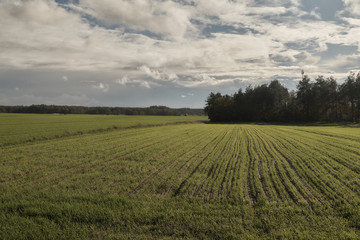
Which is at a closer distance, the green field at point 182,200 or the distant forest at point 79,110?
the green field at point 182,200

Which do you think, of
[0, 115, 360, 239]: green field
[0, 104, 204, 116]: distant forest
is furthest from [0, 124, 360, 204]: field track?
[0, 104, 204, 116]: distant forest

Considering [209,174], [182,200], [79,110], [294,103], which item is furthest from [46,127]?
[79,110]

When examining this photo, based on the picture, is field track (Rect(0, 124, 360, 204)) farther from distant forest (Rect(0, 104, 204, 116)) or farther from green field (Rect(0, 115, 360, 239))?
distant forest (Rect(0, 104, 204, 116))

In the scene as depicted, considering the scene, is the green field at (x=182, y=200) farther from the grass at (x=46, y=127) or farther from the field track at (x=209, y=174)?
the grass at (x=46, y=127)

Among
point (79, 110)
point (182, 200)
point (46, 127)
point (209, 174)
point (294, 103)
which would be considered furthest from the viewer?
point (79, 110)

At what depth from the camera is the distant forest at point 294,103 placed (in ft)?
240

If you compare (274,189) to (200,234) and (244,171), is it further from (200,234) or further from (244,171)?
(200,234)

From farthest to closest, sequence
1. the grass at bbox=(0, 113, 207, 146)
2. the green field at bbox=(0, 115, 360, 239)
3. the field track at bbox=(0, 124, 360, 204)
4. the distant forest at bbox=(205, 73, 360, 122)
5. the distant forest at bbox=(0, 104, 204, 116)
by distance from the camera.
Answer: the distant forest at bbox=(0, 104, 204, 116) → the distant forest at bbox=(205, 73, 360, 122) → the grass at bbox=(0, 113, 207, 146) → the field track at bbox=(0, 124, 360, 204) → the green field at bbox=(0, 115, 360, 239)

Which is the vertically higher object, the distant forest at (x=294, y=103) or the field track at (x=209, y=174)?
the distant forest at (x=294, y=103)

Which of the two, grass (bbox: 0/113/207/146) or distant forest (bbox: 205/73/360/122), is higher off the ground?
distant forest (bbox: 205/73/360/122)

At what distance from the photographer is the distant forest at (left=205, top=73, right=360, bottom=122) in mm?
73000

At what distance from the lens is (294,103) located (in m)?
85.5

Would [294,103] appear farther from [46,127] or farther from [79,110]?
[79,110]

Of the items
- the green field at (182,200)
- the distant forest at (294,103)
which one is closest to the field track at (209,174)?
the green field at (182,200)
